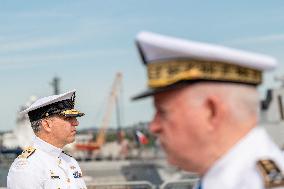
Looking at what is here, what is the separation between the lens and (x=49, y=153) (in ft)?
17.7

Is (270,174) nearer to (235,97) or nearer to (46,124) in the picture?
(235,97)

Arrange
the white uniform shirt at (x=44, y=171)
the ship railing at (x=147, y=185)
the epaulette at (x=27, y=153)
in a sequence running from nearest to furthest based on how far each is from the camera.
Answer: the white uniform shirt at (x=44, y=171), the epaulette at (x=27, y=153), the ship railing at (x=147, y=185)

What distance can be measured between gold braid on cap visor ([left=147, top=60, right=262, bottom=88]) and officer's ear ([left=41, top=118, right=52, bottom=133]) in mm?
3446

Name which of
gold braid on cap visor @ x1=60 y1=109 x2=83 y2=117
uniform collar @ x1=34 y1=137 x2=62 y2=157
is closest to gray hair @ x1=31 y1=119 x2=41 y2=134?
uniform collar @ x1=34 y1=137 x2=62 y2=157

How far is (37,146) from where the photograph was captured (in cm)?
546

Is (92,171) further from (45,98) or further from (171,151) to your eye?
(171,151)

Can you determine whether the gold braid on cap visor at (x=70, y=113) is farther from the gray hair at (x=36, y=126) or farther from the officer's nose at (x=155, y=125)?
the officer's nose at (x=155, y=125)

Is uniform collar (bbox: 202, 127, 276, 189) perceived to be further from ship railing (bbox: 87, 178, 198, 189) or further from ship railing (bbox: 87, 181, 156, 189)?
ship railing (bbox: 87, 181, 156, 189)

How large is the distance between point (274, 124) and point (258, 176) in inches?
1046

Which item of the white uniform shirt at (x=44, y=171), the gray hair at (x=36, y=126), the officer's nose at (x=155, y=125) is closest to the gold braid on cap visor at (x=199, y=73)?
the officer's nose at (x=155, y=125)

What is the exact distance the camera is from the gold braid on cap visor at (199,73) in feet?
6.58

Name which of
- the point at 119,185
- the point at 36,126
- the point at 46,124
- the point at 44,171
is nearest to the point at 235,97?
the point at 44,171

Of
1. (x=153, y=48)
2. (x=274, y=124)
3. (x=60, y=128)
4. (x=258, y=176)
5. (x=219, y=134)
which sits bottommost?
(x=274, y=124)

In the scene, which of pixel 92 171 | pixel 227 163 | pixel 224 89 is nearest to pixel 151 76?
pixel 224 89
